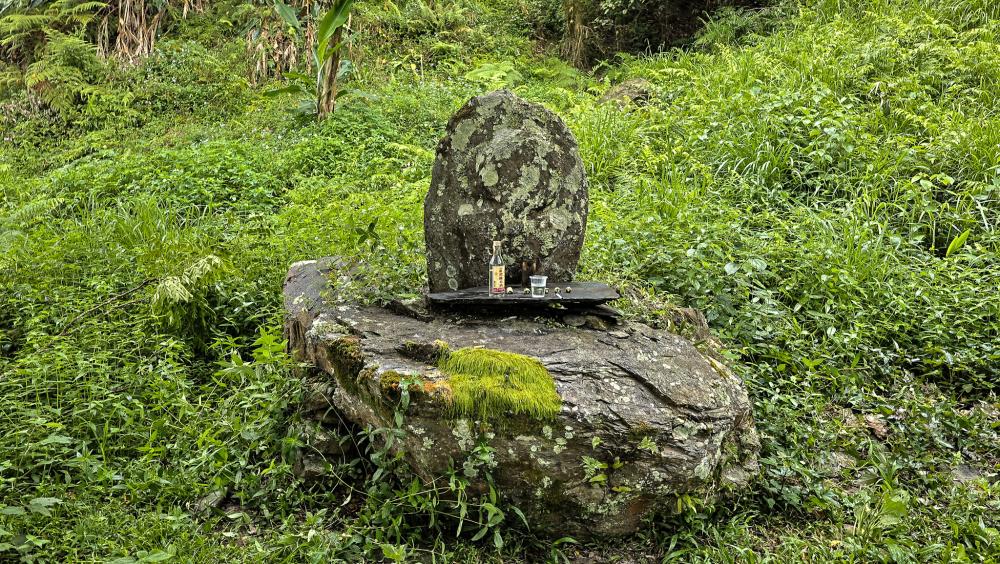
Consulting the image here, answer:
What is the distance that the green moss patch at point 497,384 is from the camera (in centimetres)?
306

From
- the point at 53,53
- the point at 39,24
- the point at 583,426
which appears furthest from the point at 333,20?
the point at 39,24

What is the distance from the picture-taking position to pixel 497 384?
123 inches

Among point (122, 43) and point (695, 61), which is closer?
point (695, 61)

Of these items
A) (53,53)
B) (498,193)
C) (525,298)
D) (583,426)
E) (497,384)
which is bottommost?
(583,426)

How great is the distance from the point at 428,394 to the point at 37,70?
10870 millimetres

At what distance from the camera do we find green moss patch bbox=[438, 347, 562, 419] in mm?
3059

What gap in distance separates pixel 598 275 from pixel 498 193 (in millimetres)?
977

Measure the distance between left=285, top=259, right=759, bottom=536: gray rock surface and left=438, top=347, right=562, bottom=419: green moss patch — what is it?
0.05 m

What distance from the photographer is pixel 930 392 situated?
4.46 m

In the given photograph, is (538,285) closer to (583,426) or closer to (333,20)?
(583,426)

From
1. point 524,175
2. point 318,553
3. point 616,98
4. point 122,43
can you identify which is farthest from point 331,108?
point 318,553

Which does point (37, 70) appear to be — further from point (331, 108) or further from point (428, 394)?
point (428, 394)

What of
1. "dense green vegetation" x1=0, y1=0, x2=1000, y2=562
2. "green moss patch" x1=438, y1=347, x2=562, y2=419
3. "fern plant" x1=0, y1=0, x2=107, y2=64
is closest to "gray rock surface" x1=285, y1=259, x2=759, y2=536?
"green moss patch" x1=438, y1=347, x2=562, y2=419

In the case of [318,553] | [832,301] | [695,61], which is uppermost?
[695,61]
